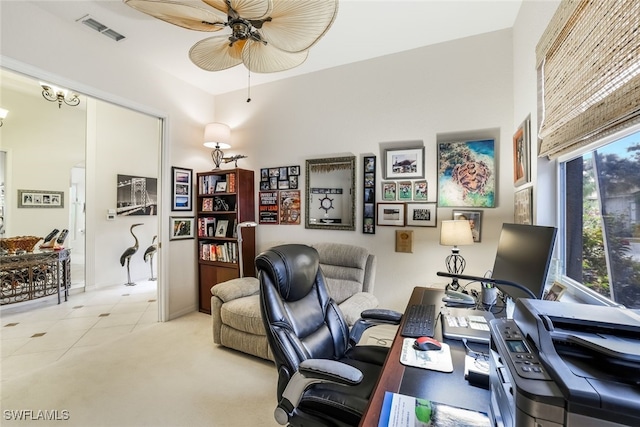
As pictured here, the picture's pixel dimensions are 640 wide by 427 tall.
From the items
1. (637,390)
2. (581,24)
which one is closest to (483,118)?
(581,24)

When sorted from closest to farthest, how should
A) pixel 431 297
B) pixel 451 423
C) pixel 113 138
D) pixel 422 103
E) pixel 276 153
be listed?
pixel 451 423 → pixel 431 297 → pixel 422 103 → pixel 276 153 → pixel 113 138

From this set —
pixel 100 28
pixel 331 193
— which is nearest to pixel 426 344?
pixel 331 193

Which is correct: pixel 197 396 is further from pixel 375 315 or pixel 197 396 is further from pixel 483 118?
pixel 483 118

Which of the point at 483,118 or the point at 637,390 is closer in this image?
the point at 637,390

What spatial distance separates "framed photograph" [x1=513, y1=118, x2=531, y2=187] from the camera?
1.93 metres

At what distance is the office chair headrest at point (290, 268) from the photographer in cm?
133

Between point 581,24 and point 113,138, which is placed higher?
point 113,138

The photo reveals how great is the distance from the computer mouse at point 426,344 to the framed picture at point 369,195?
186 cm

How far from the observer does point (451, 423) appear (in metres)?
0.72

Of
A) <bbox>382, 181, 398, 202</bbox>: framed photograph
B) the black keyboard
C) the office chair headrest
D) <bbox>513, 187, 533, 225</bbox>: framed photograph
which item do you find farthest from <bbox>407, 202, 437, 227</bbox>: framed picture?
the office chair headrest

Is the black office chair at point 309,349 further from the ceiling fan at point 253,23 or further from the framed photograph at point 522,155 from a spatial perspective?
the framed photograph at point 522,155

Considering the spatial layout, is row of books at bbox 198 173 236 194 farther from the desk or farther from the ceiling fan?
the desk

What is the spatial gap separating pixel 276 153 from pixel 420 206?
6.23ft

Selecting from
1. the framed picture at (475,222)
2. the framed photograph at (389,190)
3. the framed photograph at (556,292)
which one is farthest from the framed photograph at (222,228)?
the framed photograph at (556,292)
